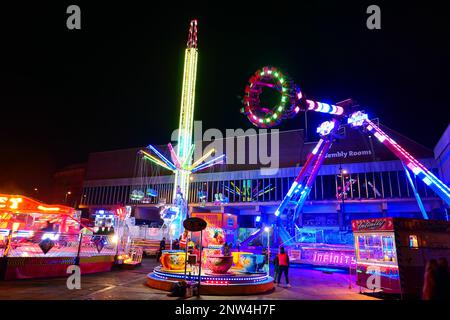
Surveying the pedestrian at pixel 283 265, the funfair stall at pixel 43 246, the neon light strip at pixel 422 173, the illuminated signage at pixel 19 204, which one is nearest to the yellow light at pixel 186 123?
the funfair stall at pixel 43 246

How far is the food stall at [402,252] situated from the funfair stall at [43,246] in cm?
1370

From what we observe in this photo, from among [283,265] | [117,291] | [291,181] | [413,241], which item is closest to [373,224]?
[413,241]

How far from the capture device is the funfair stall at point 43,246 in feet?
42.1

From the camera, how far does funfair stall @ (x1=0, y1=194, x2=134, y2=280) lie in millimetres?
12828

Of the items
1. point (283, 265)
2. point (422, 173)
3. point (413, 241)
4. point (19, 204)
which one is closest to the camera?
point (413, 241)

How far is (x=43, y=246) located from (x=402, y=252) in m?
15.6

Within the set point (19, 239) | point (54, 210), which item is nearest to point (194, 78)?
point (54, 210)

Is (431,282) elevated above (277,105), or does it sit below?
below

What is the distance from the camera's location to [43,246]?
13617 millimetres

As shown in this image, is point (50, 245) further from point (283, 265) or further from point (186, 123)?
point (186, 123)
